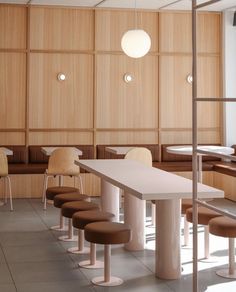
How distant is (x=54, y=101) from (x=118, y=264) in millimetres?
4578

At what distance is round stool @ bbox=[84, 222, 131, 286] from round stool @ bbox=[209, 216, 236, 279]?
0.68 meters

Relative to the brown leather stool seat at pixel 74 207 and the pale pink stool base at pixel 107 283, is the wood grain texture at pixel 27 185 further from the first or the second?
the pale pink stool base at pixel 107 283

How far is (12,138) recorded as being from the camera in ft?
30.4

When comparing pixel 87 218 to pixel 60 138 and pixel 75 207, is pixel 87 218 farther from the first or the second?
pixel 60 138

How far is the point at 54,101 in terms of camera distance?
936 cm

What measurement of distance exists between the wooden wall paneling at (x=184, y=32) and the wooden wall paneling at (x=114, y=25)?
225 millimetres

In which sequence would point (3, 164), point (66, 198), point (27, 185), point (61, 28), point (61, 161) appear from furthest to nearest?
point (61, 28), point (27, 185), point (61, 161), point (3, 164), point (66, 198)

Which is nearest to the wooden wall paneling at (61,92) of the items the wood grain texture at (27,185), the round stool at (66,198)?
the wood grain texture at (27,185)

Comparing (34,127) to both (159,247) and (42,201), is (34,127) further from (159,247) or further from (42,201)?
(159,247)

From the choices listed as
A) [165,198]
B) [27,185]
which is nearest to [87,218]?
[165,198]

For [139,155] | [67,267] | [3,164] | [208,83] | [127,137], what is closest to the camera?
[67,267]

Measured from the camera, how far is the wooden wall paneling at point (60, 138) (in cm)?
934

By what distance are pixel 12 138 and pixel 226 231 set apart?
17.5 ft

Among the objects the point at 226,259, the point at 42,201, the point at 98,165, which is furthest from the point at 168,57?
the point at 226,259
